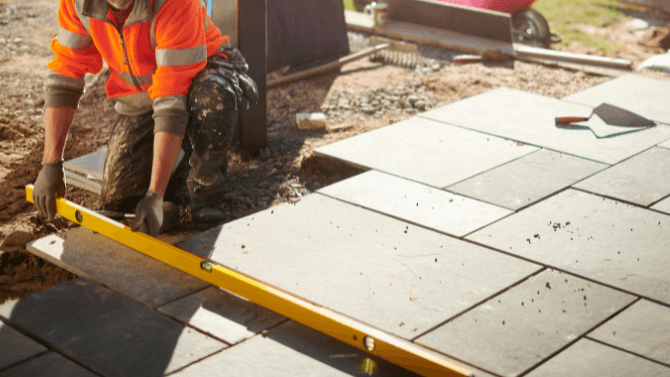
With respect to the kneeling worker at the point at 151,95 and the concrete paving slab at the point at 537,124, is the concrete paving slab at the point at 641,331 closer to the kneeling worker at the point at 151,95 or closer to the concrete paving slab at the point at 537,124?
the concrete paving slab at the point at 537,124

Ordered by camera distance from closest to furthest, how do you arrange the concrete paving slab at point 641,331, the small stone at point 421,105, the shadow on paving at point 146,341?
1. the shadow on paving at point 146,341
2. the concrete paving slab at point 641,331
3. the small stone at point 421,105

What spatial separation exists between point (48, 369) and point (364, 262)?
4.94 feet

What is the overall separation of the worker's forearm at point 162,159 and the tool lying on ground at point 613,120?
3.26m

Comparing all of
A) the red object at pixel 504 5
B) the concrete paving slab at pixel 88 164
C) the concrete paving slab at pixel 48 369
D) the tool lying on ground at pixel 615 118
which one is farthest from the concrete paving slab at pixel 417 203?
the red object at pixel 504 5

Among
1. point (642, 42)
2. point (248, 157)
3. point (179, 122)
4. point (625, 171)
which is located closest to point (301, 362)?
point (179, 122)

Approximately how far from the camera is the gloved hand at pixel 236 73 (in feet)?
12.8

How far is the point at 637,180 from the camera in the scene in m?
4.56

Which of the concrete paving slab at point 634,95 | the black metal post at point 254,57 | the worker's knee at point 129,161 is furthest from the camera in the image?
the concrete paving slab at point 634,95

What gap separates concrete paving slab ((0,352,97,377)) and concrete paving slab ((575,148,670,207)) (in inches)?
123

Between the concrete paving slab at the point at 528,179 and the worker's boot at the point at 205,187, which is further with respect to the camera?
the concrete paving slab at the point at 528,179

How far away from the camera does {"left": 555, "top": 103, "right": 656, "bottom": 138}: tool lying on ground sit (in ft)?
17.8

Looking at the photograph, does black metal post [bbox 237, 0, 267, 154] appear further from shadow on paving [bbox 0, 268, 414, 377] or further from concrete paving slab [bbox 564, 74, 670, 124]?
concrete paving slab [bbox 564, 74, 670, 124]

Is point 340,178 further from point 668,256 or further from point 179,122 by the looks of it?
point 668,256

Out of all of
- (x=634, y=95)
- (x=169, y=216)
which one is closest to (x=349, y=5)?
(x=634, y=95)
